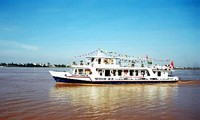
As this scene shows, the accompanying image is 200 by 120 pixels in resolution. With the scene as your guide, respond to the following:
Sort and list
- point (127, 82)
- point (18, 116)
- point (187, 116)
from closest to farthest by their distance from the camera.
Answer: point (18, 116) → point (187, 116) → point (127, 82)

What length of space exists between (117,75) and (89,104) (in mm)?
15506

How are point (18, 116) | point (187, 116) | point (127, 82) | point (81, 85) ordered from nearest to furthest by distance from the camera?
point (18, 116)
point (187, 116)
point (81, 85)
point (127, 82)

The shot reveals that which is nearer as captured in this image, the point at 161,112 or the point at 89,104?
the point at 161,112

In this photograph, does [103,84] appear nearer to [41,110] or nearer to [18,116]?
[41,110]

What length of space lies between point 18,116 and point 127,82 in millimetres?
20264

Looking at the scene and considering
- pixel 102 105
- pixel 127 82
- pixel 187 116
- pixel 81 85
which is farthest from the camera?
pixel 127 82

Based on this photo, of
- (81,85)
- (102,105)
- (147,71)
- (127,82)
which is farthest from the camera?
(147,71)

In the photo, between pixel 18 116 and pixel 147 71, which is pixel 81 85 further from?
pixel 18 116

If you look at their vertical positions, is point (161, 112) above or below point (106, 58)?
below

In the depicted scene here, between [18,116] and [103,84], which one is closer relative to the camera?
[18,116]

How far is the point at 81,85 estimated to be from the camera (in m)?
29.6

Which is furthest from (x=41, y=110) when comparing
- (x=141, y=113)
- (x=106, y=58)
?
(x=106, y=58)

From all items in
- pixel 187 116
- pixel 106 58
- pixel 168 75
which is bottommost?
pixel 187 116

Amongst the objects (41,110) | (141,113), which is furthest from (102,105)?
(41,110)
